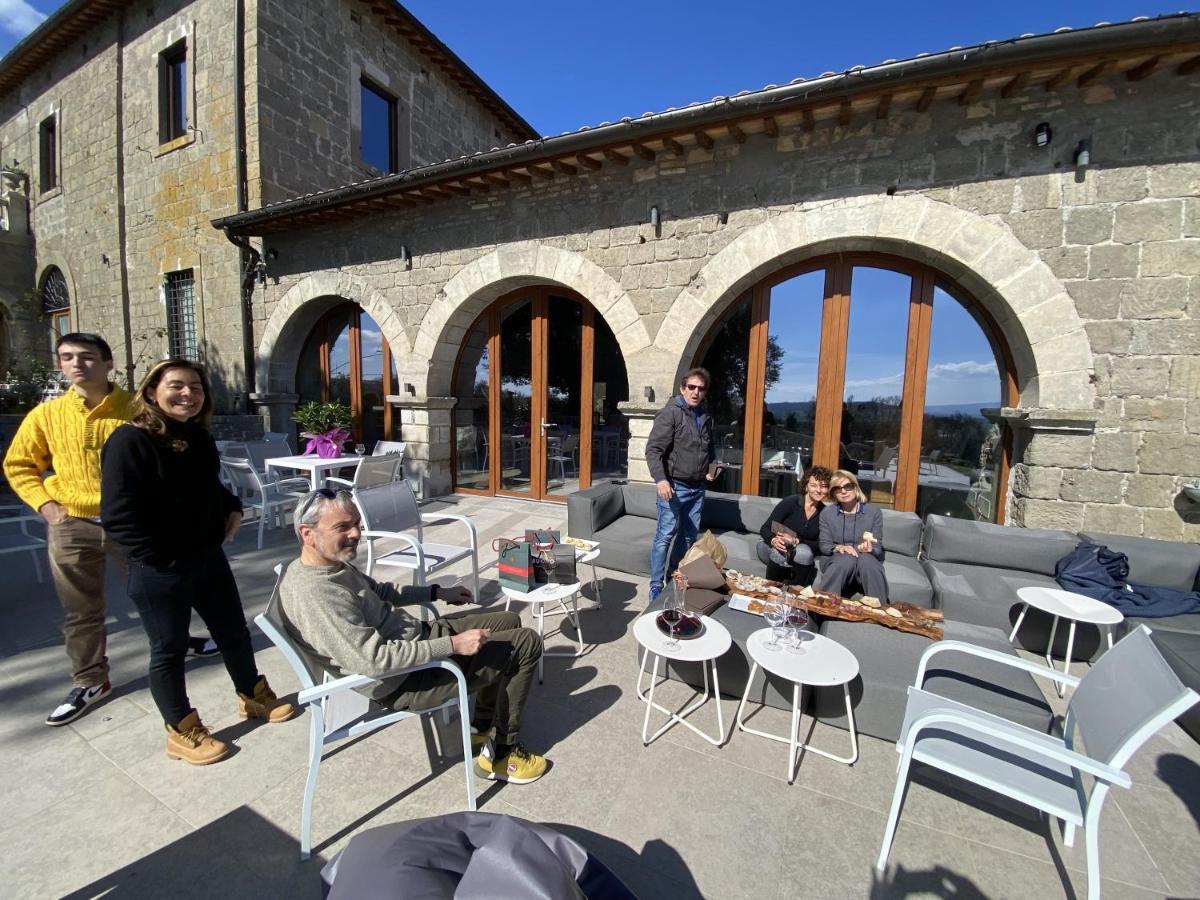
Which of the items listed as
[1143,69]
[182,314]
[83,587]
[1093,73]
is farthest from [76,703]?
[182,314]

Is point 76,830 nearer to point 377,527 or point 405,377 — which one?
point 377,527

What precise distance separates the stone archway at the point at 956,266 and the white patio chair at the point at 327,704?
382 cm

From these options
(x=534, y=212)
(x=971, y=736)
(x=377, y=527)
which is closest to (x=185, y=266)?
(x=534, y=212)

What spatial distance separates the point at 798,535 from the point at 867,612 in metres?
0.90

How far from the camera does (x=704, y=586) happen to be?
2859mm

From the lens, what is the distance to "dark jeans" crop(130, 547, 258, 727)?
189 cm

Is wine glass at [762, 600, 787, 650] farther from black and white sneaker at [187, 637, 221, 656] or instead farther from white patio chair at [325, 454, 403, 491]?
white patio chair at [325, 454, 403, 491]

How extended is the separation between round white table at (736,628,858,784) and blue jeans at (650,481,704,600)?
51.8 inches

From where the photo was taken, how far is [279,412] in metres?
7.52

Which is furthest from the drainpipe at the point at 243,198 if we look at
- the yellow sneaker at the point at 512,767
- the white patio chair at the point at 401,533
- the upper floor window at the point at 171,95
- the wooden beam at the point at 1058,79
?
the wooden beam at the point at 1058,79

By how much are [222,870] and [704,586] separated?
2.32 meters

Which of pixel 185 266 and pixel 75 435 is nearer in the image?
pixel 75 435

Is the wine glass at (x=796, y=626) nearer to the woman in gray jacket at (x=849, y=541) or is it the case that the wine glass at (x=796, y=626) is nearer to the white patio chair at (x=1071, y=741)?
the white patio chair at (x=1071, y=741)

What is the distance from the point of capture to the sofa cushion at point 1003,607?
2883 mm
